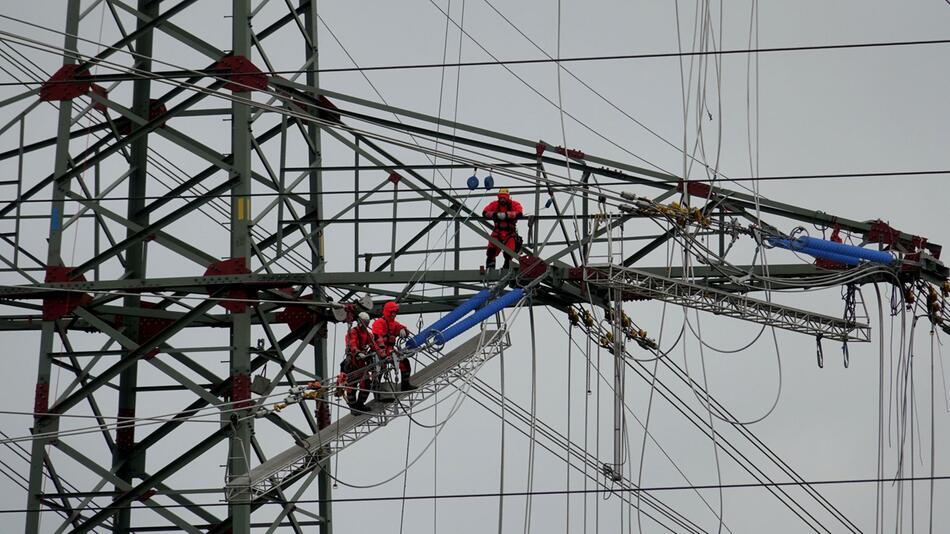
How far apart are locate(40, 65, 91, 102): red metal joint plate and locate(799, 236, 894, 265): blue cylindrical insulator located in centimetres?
1136

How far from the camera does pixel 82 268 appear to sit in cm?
3538

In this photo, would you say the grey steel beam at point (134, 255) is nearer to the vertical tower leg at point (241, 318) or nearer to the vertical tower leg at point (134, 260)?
the vertical tower leg at point (134, 260)

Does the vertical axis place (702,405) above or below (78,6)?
below

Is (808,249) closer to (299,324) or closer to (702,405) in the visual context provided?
(702,405)

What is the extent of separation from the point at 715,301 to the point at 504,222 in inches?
135

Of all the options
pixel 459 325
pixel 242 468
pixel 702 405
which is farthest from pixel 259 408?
pixel 702 405

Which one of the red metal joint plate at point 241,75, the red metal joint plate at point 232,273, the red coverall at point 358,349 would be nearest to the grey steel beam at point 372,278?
the red metal joint plate at point 232,273

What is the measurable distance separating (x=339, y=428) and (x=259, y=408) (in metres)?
1.25

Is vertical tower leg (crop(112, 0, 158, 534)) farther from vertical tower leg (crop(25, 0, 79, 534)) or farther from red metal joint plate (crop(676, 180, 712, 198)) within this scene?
red metal joint plate (crop(676, 180, 712, 198))

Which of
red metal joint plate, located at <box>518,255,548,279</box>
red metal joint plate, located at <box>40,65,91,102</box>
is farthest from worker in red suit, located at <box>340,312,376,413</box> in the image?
red metal joint plate, located at <box>40,65,91,102</box>

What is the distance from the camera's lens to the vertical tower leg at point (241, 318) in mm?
34344

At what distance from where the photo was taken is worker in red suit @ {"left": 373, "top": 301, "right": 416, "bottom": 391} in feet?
112

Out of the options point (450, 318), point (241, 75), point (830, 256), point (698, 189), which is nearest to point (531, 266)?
point (450, 318)

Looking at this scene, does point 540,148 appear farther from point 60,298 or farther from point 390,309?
point 60,298
